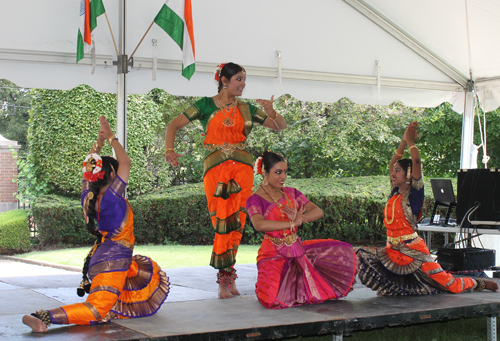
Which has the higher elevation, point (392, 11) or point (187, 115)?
point (392, 11)

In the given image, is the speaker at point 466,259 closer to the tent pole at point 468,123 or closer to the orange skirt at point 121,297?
the tent pole at point 468,123

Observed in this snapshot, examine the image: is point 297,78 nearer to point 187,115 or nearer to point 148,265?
point 187,115

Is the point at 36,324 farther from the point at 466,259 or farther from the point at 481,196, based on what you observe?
the point at 481,196

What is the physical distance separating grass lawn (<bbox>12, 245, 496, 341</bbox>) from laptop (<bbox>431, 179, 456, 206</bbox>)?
2.18 metres

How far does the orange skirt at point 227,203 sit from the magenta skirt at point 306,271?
287mm

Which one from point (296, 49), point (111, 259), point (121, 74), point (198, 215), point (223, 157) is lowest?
point (198, 215)

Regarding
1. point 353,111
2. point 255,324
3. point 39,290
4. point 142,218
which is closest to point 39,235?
point 142,218

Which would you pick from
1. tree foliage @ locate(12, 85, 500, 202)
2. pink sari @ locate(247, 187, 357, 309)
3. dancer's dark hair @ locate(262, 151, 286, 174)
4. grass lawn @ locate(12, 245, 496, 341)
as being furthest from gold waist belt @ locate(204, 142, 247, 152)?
tree foliage @ locate(12, 85, 500, 202)

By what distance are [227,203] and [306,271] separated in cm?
73

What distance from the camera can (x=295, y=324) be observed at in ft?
8.88

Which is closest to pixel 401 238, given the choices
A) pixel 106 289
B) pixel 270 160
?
pixel 270 160

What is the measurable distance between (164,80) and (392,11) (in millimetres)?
2467

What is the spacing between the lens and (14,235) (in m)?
9.47

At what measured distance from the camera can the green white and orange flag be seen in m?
4.11
